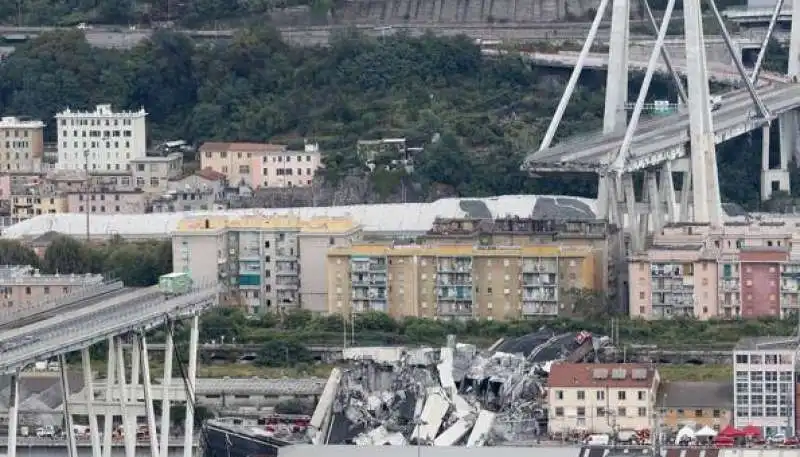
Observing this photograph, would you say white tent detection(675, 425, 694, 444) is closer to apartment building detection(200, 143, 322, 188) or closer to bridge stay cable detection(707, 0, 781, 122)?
bridge stay cable detection(707, 0, 781, 122)

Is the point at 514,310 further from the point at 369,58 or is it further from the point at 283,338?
the point at 369,58

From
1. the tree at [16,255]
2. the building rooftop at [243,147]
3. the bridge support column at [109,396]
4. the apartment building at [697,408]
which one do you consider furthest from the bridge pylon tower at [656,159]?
the bridge support column at [109,396]

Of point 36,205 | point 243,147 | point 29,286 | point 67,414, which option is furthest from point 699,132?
point 67,414

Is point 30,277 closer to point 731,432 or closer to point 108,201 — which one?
point 108,201

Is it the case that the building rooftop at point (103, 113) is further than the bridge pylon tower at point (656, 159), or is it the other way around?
the building rooftop at point (103, 113)

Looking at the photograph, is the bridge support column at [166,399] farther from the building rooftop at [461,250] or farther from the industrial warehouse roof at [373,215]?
the industrial warehouse roof at [373,215]

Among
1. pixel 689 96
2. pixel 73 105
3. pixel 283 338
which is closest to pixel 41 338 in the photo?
pixel 283 338

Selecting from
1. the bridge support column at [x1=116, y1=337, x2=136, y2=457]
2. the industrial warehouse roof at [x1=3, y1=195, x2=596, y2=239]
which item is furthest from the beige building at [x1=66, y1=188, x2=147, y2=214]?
the bridge support column at [x1=116, y1=337, x2=136, y2=457]
